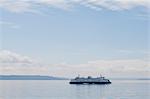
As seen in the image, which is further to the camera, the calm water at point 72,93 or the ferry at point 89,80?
the ferry at point 89,80

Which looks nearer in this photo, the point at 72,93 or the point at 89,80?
the point at 72,93

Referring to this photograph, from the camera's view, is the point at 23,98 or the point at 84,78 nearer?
the point at 23,98

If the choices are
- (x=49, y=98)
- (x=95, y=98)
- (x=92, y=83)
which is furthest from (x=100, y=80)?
(x=49, y=98)

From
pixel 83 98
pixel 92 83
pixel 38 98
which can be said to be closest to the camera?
pixel 38 98

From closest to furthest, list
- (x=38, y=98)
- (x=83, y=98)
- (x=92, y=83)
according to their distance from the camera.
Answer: (x=38, y=98) < (x=83, y=98) < (x=92, y=83)

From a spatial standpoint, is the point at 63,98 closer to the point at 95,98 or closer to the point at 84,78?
the point at 95,98

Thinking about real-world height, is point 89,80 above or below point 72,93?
above

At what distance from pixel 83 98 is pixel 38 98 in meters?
6.71

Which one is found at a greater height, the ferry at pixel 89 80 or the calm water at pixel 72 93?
the ferry at pixel 89 80

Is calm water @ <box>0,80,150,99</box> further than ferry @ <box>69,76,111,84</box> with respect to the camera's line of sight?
No

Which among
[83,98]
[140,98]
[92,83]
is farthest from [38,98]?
[92,83]

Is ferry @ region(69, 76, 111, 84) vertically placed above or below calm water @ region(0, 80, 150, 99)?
above

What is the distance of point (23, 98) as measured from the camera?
4391cm

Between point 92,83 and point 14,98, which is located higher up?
point 92,83
